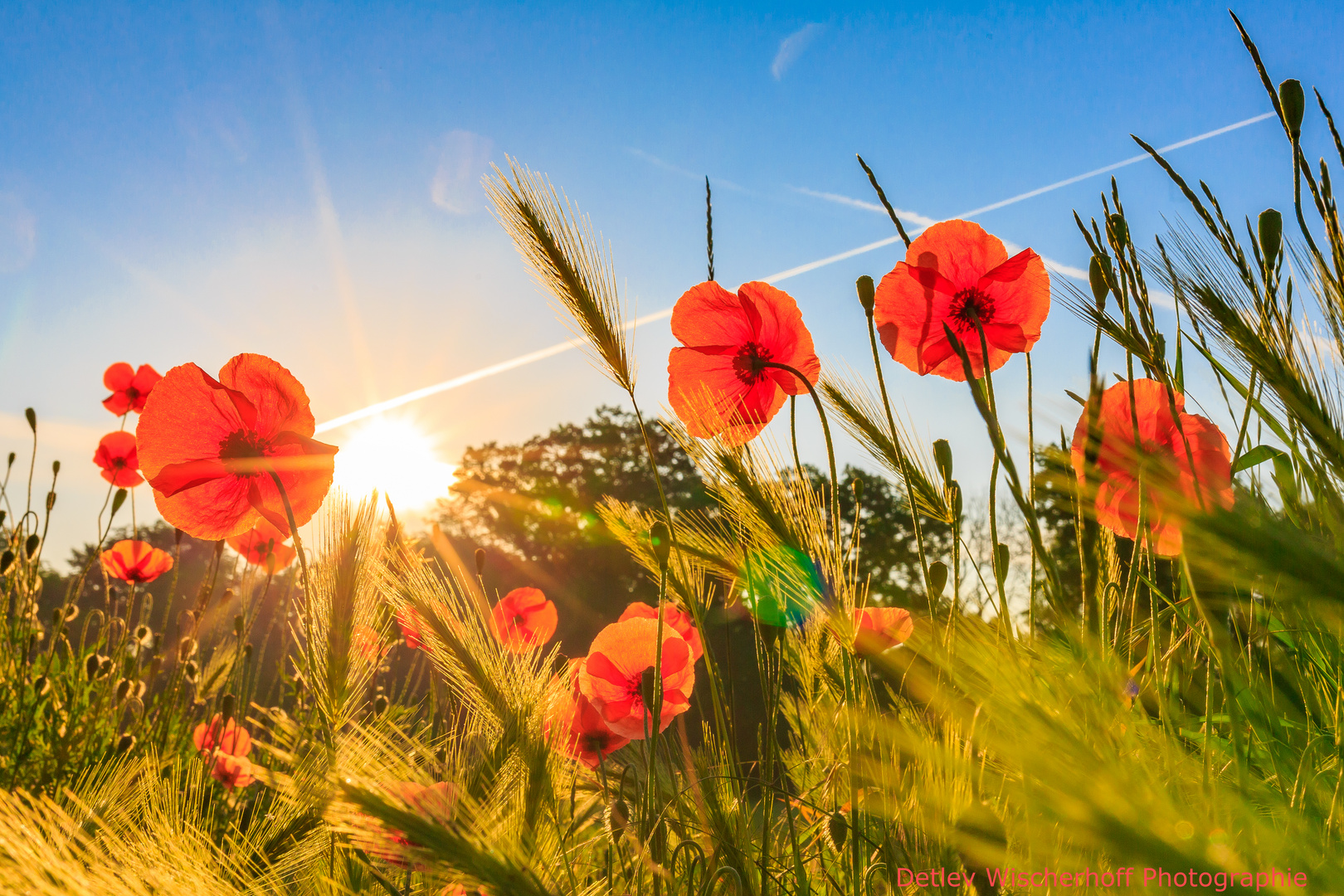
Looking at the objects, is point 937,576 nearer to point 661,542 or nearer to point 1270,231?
point 661,542

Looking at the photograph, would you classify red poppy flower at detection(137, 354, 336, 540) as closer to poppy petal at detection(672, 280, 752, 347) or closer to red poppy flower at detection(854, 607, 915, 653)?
poppy petal at detection(672, 280, 752, 347)

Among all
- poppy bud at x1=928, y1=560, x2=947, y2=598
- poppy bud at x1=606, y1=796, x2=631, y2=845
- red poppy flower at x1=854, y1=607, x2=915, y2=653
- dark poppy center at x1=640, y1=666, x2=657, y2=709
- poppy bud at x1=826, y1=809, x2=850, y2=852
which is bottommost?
poppy bud at x1=606, y1=796, x2=631, y2=845

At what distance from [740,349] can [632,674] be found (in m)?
0.66

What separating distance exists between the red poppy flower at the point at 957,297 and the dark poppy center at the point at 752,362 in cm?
21

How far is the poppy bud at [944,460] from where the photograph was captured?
37.5 inches

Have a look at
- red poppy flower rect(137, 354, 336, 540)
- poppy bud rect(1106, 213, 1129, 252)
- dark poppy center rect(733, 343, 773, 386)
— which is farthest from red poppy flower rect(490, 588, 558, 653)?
poppy bud rect(1106, 213, 1129, 252)

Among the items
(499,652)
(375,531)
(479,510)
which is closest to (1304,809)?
(499,652)

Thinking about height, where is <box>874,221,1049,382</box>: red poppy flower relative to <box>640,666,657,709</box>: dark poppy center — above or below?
above

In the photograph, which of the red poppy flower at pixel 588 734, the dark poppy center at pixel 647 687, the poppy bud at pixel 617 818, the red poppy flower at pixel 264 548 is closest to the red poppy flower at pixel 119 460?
the red poppy flower at pixel 264 548

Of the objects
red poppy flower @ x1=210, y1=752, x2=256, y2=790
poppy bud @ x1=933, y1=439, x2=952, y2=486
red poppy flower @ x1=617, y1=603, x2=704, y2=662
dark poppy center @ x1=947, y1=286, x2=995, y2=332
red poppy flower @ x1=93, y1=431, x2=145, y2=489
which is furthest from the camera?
red poppy flower @ x1=93, y1=431, x2=145, y2=489

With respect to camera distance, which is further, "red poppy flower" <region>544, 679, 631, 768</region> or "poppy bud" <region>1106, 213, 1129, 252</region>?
"red poppy flower" <region>544, 679, 631, 768</region>

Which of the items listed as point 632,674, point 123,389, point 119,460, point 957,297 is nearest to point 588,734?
point 632,674

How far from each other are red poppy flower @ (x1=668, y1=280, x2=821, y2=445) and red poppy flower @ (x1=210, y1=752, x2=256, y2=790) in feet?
5.50

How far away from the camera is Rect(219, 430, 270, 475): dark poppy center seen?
117 cm
